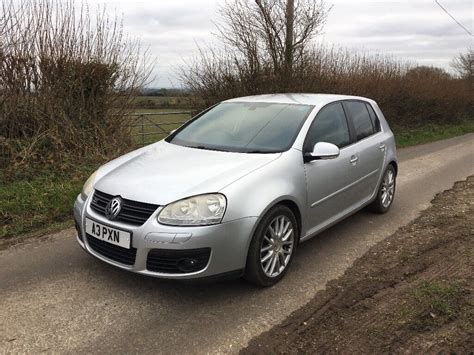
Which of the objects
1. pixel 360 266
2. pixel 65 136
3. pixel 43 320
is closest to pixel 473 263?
pixel 360 266

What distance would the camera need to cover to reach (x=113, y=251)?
336 cm

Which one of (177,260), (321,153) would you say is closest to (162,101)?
(321,153)

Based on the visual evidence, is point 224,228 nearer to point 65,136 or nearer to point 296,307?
point 296,307

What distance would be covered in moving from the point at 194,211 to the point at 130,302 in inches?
35.3

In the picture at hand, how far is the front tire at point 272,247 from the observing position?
11.2 ft

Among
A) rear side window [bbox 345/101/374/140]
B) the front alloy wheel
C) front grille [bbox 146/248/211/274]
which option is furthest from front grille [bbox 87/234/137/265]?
rear side window [bbox 345/101/374/140]

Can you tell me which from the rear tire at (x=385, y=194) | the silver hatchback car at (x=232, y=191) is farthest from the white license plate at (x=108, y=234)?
the rear tire at (x=385, y=194)

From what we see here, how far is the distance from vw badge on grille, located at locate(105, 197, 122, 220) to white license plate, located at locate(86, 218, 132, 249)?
0.09 m

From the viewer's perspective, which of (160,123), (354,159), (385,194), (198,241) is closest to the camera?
(198,241)

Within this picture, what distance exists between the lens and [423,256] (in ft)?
14.1

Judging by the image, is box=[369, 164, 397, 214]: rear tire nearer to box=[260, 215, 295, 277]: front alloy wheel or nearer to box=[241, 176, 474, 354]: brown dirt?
box=[241, 176, 474, 354]: brown dirt

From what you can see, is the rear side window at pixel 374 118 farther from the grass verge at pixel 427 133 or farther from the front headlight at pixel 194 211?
the grass verge at pixel 427 133

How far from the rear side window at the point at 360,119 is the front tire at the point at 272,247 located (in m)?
1.80

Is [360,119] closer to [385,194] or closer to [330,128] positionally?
[330,128]
